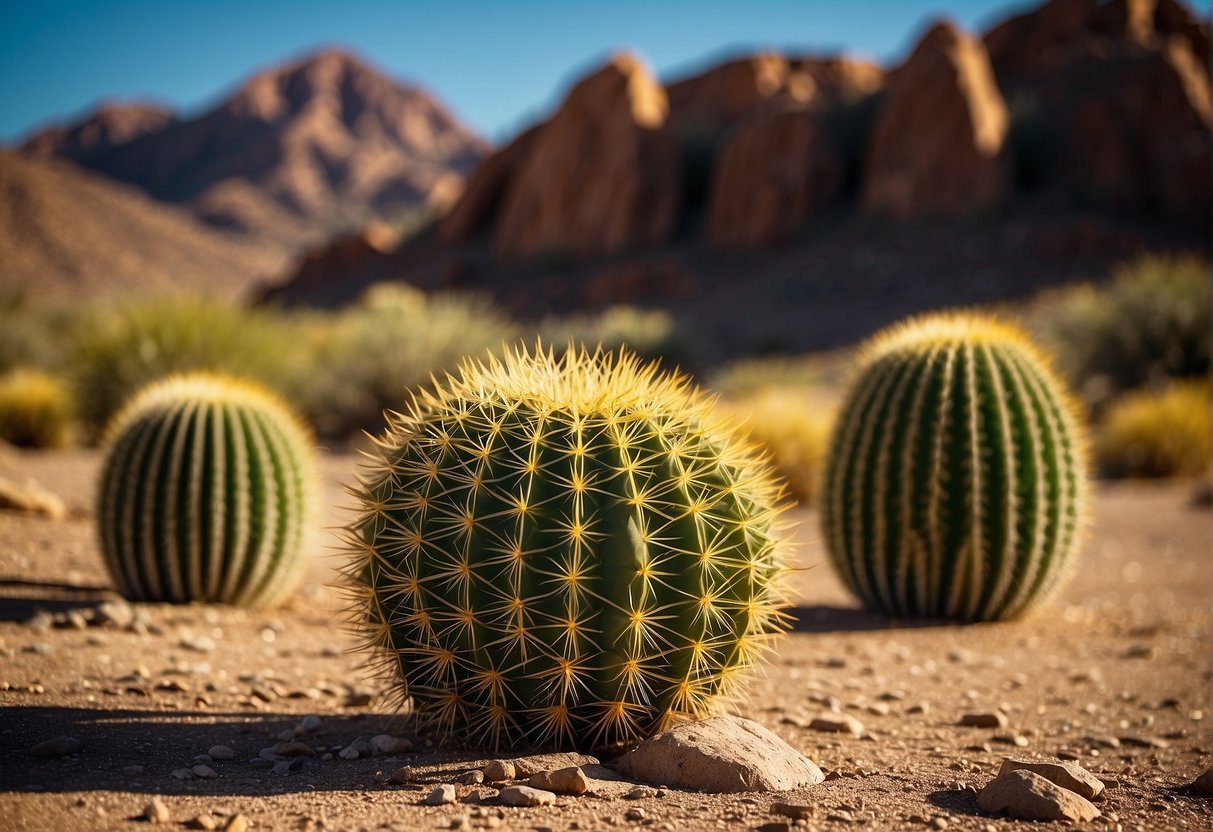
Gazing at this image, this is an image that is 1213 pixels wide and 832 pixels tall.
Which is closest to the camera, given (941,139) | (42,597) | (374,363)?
(42,597)

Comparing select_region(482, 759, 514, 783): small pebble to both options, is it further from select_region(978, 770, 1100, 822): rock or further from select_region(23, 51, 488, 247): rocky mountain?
select_region(23, 51, 488, 247): rocky mountain

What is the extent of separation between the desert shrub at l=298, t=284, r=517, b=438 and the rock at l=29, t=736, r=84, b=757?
37.3 ft

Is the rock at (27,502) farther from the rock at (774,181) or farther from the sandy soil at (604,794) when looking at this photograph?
the rock at (774,181)

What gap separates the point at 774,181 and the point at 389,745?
2987cm

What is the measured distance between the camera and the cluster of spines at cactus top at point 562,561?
134 inches

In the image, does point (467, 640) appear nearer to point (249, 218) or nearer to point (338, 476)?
point (338, 476)

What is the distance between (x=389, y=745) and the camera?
377 cm

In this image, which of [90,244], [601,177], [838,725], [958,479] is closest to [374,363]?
[958,479]

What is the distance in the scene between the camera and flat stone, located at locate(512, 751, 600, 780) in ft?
11.1

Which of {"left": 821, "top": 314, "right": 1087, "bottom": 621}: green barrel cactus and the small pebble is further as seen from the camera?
{"left": 821, "top": 314, "right": 1087, "bottom": 621}: green barrel cactus

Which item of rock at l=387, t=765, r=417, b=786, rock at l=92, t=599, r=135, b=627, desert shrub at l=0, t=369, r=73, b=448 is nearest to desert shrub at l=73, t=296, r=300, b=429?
desert shrub at l=0, t=369, r=73, b=448

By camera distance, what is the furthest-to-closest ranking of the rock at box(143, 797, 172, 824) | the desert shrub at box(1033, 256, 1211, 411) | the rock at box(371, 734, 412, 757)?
the desert shrub at box(1033, 256, 1211, 411) → the rock at box(371, 734, 412, 757) → the rock at box(143, 797, 172, 824)

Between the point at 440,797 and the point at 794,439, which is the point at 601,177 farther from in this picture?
the point at 440,797

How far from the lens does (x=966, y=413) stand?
20.1 feet
